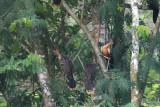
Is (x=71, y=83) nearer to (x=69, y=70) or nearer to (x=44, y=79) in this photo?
(x=69, y=70)

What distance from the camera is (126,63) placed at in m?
6.63

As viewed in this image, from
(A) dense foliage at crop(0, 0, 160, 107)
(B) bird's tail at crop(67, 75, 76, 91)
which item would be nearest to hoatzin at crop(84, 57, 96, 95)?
(A) dense foliage at crop(0, 0, 160, 107)

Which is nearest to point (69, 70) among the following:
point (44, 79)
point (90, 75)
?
point (90, 75)

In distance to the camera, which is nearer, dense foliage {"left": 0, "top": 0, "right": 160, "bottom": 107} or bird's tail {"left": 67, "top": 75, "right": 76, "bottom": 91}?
dense foliage {"left": 0, "top": 0, "right": 160, "bottom": 107}

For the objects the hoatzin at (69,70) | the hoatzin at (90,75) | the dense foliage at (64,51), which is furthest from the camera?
the hoatzin at (69,70)

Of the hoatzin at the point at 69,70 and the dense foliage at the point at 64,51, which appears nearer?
the dense foliage at the point at 64,51

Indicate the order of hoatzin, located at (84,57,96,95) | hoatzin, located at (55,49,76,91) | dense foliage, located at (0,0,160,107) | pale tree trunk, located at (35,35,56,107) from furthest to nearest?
pale tree trunk, located at (35,35,56,107) → hoatzin, located at (55,49,76,91) → hoatzin, located at (84,57,96,95) → dense foliage, located at (0,0,160,107)

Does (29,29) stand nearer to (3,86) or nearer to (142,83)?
(3,86)

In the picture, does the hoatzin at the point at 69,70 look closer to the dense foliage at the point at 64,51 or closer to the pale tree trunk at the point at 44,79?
the dense foliage at the point at 64,51

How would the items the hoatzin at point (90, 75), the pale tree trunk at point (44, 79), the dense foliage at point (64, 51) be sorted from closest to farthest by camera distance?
the dense foliage at point (64, 51) → the hoatzin at point (90, 75) → the pale tree trunk at point (44, 79)

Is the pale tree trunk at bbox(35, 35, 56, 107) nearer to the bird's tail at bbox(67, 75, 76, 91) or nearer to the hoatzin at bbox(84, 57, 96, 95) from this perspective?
the bird's tail at bbox(67, 75, 76, 91)

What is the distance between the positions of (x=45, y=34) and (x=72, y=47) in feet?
2.53

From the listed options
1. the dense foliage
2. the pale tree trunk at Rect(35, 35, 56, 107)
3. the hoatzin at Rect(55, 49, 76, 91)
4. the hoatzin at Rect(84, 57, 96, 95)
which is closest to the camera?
the dense foliage

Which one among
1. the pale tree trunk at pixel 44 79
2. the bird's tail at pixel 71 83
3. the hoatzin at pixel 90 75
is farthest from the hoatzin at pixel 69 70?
the pale tree trunk at pixel 44 79
